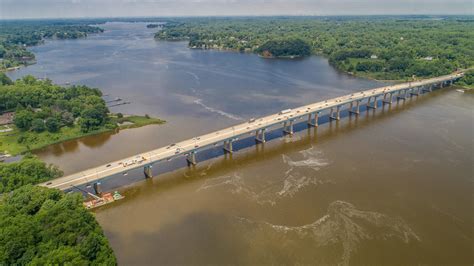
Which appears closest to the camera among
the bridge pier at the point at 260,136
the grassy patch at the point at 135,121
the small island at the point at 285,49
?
the bridge pier at the point at 260,136

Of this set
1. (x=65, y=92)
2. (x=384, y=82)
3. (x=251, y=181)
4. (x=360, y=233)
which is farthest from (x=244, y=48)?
(x=360, y=233)

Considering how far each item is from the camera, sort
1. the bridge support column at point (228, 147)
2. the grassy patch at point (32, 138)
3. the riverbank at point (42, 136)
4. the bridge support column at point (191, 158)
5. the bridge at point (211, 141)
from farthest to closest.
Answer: the riverbank at point (42, 136) < the grassy patch at point (32, 138) < the bridge support column at point (228, 147) < the bridge support column at point (191, 158) < the bridge at point (211, 141)

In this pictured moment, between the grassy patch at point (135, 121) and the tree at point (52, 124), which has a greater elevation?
the tree at point (52, 124)

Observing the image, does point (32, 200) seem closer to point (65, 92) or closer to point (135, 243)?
point (135, 243)

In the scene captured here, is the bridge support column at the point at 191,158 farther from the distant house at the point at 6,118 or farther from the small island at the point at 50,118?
the distant house at the point at 6,118

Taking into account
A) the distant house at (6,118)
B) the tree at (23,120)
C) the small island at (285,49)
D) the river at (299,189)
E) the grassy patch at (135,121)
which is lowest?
the river at (299,189)

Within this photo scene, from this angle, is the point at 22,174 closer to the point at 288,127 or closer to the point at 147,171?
the point at 147,171

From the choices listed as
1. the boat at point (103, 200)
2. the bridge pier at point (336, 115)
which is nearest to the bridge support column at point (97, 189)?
the boat at point (103, 200)

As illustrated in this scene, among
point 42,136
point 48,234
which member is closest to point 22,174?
point 48,234
